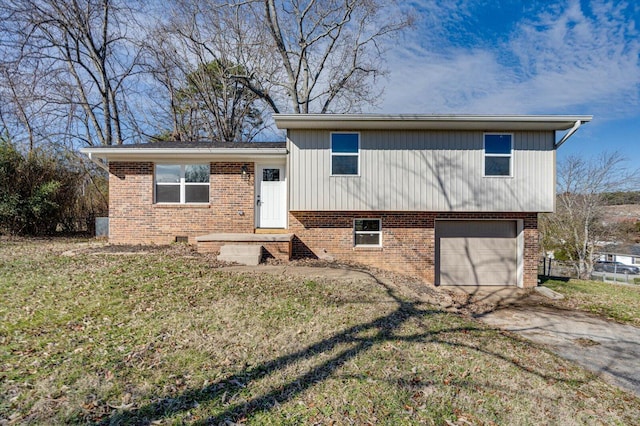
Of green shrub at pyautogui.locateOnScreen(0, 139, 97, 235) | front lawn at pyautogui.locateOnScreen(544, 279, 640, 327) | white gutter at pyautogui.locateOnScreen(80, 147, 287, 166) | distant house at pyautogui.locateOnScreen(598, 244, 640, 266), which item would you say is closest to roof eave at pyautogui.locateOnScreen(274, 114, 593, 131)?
white gutter at pyautogui.locateOnScreen(80, 147, 287, 166)

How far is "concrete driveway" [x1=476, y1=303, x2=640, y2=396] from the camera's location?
4.48 m

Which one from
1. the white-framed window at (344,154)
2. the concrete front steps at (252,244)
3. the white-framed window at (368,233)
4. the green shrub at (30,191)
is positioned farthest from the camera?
the green shrub at (30,191)

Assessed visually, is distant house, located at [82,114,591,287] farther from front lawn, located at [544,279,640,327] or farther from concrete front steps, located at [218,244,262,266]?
front lawn, located at [544,279,640,327]

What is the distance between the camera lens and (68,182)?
12.8m

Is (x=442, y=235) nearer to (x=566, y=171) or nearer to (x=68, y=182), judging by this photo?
(x=68, y=182)

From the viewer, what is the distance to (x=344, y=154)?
885 centimetres

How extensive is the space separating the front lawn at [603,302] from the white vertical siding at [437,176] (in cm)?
270

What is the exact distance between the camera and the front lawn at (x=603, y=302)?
7297 millimetres

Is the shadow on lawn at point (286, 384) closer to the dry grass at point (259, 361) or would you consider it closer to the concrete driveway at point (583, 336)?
the dry grass at point (259, 361)

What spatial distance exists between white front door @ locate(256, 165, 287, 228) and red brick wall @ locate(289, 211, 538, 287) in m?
0.76

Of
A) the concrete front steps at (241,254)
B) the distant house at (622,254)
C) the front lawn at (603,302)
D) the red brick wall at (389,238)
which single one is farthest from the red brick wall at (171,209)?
the distant house at (622,254)

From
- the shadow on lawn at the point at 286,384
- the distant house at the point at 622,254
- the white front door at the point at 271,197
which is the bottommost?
the distant house at the point at 622,254

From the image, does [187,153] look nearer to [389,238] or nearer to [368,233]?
[368,233]

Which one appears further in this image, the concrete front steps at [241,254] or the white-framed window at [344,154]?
the white-framed window at [344,154]
